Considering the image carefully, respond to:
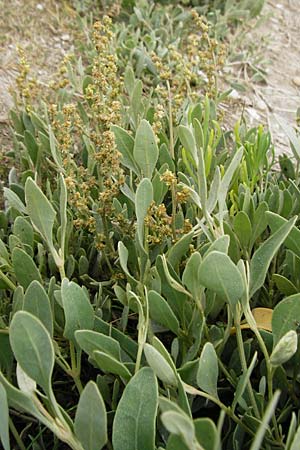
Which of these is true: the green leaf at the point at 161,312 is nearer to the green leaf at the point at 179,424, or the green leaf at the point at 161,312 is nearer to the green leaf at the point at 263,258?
the green leaf at the point at 263,258

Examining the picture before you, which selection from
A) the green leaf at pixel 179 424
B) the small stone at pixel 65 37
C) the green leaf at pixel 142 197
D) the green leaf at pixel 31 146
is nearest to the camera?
the green leaf at pixel 179 424

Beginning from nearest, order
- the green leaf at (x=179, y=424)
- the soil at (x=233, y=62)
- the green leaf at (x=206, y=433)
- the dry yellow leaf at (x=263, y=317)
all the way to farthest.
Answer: the green leaf at (x=179, y=424) → the green leaf at (x=206, y=433) → the dry yellow leaf at (x=263, y=317) → the soil at (x=233, y=62)

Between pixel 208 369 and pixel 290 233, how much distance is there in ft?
1.33

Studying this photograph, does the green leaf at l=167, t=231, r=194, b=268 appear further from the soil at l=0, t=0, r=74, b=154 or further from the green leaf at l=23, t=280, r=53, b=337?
the soil at l=0, t=0, r=74, b=154

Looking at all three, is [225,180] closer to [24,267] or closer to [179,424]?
[24,267]

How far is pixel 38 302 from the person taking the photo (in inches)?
44.3

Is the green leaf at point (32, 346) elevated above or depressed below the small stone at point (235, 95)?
above

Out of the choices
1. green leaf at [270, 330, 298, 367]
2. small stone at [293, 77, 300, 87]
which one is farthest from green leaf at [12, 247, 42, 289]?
small stone at [293, 77, 300, 87]

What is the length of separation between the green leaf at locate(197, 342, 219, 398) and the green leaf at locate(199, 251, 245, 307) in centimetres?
9

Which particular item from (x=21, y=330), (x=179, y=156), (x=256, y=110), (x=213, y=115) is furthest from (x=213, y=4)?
(x=21, y=330)

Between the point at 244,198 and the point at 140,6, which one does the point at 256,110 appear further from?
the point at 244,198

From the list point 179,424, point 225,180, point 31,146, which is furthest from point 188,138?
point 31,146

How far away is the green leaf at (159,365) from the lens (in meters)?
0.92

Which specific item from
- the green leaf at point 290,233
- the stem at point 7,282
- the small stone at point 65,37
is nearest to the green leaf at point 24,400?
the stem at point 7,282
